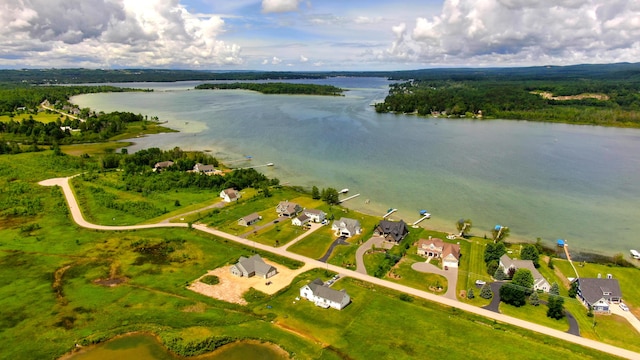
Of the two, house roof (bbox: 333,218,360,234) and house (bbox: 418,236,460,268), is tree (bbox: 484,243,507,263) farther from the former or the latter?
house roof (bbox: 333,218,360,234)

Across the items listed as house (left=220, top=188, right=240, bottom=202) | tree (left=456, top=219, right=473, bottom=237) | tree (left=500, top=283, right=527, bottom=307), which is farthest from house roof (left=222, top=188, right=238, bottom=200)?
tree (left=500, top=283, right=527, bottom=307)

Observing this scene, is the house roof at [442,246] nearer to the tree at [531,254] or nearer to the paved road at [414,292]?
the tree at [531,254]

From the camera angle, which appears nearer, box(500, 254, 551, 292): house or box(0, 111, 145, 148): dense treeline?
box(500, 254, 551, 292): house

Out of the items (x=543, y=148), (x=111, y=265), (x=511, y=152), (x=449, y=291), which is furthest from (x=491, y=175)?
(x=111, y=265)

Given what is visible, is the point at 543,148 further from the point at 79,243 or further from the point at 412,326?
the point at 79,243

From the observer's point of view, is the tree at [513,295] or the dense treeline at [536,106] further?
the dense treeline at [536,106]

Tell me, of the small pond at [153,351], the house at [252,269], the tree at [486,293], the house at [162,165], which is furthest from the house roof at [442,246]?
the house at [162,165]

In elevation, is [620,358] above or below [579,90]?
below
